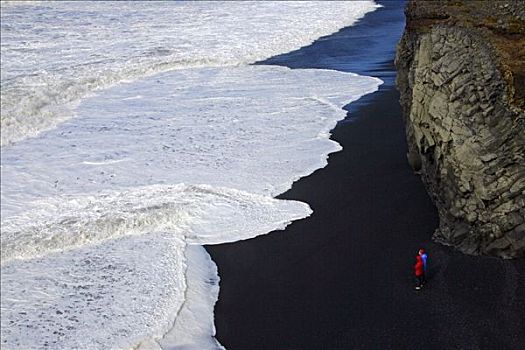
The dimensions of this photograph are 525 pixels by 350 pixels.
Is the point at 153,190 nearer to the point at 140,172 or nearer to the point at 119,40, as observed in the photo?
the point at 140,172

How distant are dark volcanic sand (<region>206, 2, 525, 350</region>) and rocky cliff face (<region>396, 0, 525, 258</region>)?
660 millimetres

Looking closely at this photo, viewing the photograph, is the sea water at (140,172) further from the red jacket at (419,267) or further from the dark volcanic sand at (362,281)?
the red jacket at (419,267)

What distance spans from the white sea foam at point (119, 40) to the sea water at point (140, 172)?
206 millimetres

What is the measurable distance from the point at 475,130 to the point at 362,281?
4.30 meters

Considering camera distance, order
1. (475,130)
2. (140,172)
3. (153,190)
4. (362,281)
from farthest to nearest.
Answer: (140,172) → (153,190) → (475,130) → (362,281)

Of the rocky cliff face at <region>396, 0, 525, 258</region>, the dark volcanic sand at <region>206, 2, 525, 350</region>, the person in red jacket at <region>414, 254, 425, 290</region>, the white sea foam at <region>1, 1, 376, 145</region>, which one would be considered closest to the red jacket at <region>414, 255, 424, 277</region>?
the person in red jacket at <region>414, 254, 425, 290</region>

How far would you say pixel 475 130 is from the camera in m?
13.8

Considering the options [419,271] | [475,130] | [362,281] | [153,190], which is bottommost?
[153,190]

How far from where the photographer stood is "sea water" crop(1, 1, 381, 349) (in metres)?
13.3

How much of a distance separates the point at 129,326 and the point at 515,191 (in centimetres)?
874

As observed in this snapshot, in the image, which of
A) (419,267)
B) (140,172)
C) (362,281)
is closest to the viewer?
(419,267)

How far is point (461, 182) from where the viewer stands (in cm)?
1420

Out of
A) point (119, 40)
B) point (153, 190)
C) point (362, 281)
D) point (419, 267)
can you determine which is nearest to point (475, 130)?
point (419, 267)

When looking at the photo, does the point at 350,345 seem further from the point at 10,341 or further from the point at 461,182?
the point at 10,341
